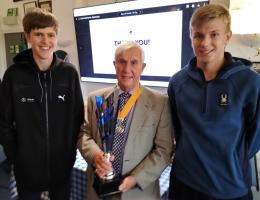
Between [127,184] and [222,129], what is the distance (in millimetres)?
514

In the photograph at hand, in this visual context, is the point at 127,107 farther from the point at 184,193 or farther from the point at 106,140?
the point at 184,193

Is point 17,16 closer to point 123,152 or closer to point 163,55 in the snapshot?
point 163,55

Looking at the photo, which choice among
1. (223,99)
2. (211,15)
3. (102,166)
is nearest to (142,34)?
(211,15)

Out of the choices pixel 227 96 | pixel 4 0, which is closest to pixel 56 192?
pixel 227 96

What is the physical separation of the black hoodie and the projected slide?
3.08 ft

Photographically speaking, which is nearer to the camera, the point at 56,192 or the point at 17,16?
the point at 56,192

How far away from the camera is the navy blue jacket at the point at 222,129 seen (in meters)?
1.16

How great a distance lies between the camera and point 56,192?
1.62m

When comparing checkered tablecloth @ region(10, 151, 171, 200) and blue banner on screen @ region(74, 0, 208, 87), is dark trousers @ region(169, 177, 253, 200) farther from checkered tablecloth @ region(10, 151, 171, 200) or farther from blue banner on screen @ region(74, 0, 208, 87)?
blue banner on screen @ region(74, 0, 208, 87)

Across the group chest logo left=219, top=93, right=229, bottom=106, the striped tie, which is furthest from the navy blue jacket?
the striped tie

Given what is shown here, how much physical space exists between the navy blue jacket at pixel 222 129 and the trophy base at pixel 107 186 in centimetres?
35

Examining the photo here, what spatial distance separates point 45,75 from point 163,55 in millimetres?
1119

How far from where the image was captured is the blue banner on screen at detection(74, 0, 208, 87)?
2.11 m

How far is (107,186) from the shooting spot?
4.03 feet
